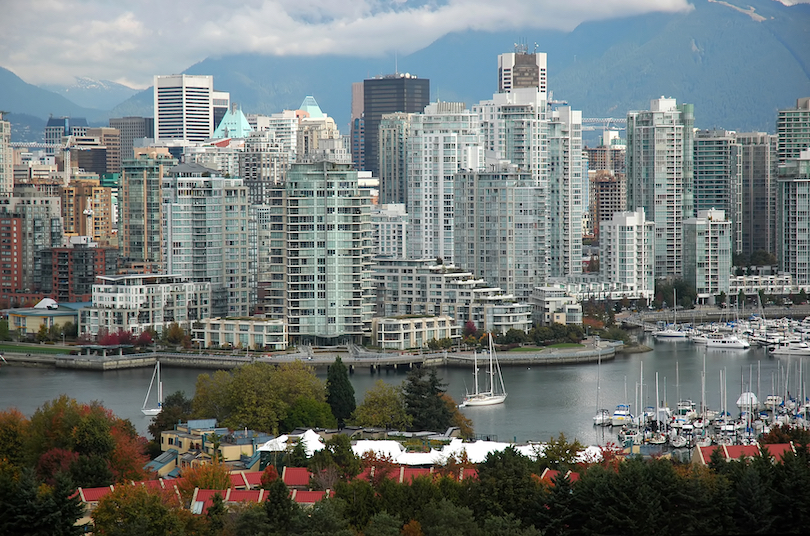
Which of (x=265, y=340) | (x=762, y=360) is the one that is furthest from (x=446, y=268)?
(x=762, y=360)

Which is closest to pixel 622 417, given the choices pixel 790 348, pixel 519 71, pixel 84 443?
pixel 84 443

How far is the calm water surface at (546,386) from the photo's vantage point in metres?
23.5

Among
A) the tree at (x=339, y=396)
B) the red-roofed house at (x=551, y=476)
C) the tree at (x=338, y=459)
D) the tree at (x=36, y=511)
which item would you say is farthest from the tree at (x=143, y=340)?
the tree at (x=36, y=511)

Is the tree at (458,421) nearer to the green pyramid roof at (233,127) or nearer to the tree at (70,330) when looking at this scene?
the tree at (70,330)

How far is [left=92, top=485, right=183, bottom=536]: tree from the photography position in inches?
524

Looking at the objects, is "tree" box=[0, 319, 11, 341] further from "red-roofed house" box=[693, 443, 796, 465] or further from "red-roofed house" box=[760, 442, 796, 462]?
"red-roofed house" box=[760, 442, 796, 462]

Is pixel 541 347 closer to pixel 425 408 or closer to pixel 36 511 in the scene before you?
pixel 425 408

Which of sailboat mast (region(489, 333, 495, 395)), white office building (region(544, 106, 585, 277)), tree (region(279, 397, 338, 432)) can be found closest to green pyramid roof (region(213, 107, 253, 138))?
white office building (region(544, 106, 585, 277))

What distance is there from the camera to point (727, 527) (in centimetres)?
1363

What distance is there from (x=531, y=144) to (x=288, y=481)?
2859 centimetres

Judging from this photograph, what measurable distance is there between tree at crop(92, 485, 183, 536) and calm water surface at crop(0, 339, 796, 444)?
27.7 ft

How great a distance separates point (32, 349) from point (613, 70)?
7463cm

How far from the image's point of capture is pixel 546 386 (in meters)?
27.6

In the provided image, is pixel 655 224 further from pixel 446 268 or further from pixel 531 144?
pixel 446 268
